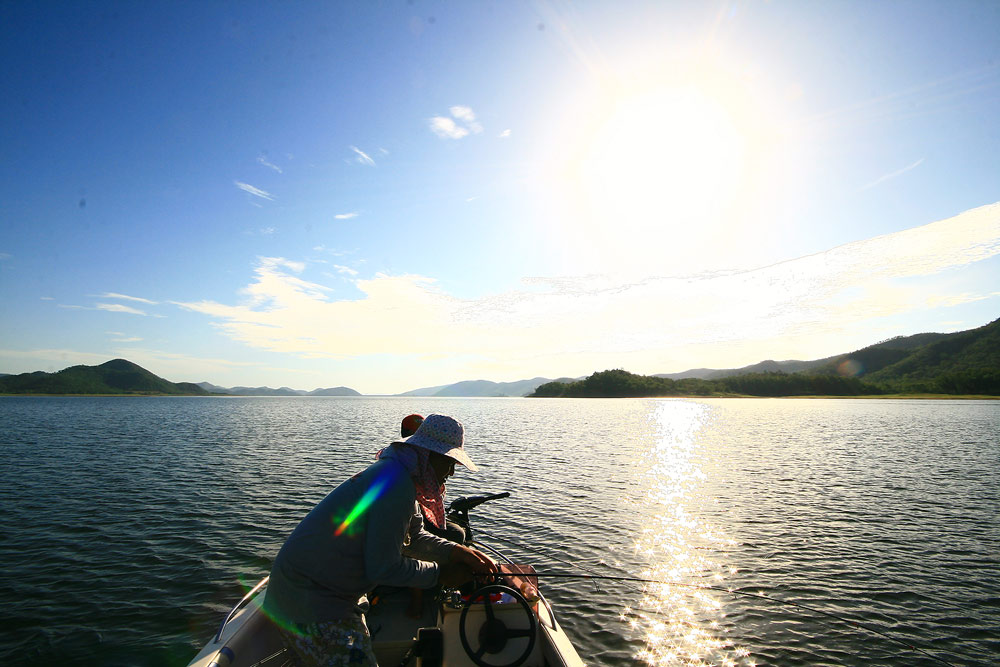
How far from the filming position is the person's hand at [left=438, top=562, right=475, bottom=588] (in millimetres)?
4449

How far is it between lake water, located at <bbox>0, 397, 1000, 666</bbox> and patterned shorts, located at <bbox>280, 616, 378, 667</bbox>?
282 inches

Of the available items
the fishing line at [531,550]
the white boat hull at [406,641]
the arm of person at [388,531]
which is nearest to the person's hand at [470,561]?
the arm of person at [388,531]

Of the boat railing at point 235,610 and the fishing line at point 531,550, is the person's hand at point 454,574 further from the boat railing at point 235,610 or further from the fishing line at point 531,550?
the fishing line at point 531,550

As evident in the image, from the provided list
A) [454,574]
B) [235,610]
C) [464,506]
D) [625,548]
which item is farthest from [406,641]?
[625,548]

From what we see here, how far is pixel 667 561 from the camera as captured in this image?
14586 millimetres

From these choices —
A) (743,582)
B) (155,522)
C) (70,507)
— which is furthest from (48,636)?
(743,582)

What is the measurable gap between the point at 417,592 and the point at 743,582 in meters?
10.1

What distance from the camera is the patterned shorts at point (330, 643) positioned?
3916mm

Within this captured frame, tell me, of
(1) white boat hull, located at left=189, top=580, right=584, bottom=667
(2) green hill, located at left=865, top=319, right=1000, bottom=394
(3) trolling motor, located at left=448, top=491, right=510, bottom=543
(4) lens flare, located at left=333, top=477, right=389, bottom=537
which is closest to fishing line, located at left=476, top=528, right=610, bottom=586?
(3) trolling motor, located at left=448, top=491, right=510, bottom=543

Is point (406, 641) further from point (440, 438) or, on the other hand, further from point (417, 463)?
point (440, 438)

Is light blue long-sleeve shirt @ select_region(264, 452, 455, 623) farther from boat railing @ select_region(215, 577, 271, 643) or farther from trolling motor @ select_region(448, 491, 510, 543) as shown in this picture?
trolling motor @ select_region(448, 491, 510, 543)

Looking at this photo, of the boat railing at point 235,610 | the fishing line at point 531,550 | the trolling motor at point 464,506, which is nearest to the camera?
the boat railing at point 235,610

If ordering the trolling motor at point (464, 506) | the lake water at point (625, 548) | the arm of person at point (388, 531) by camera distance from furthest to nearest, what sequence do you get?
1. the lake water at point (625, 548)
2. the trolling motor at point (464, 506)
3. the arm of person at point (388, 531)

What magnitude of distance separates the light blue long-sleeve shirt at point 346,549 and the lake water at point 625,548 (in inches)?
302
